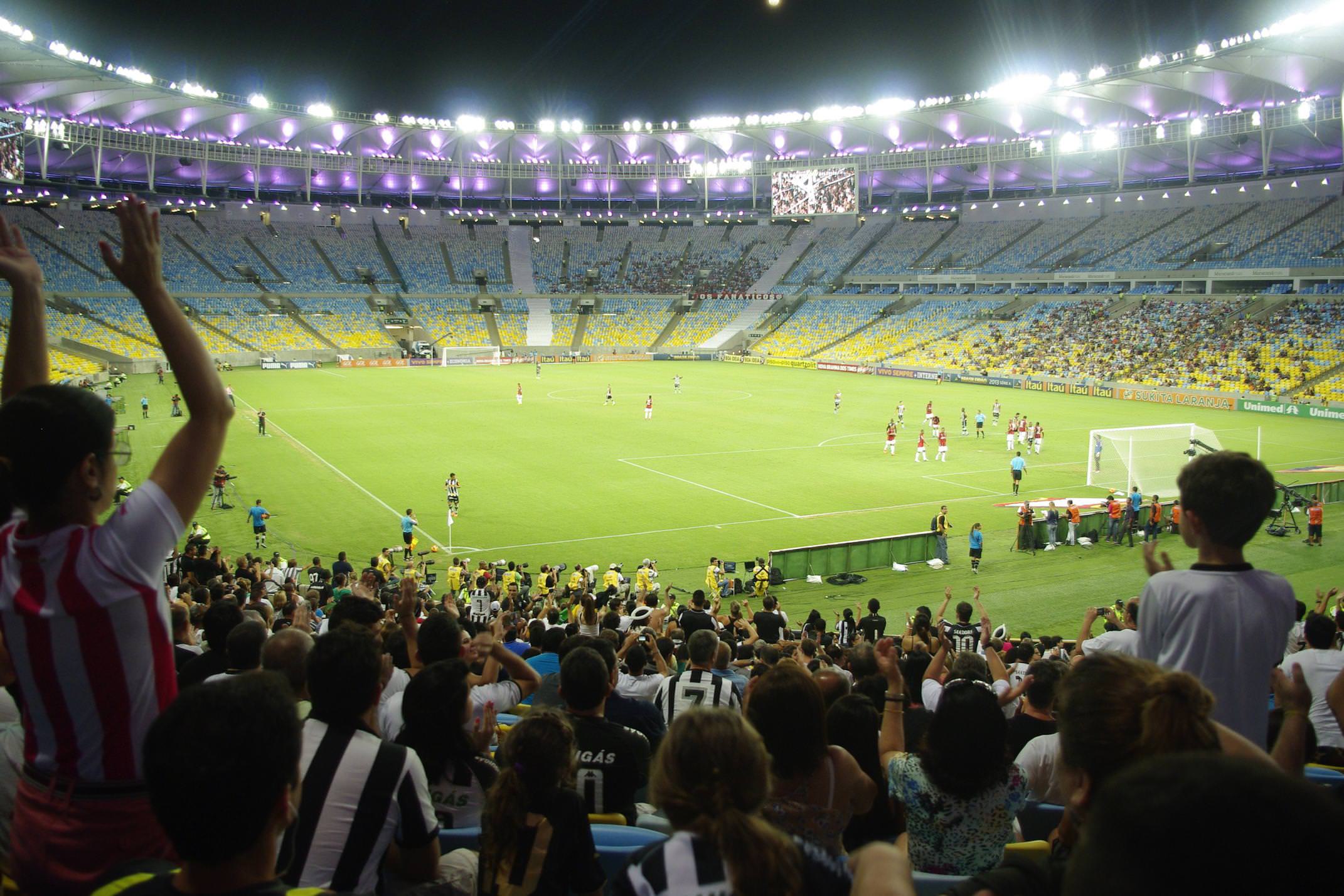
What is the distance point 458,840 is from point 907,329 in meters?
86.6

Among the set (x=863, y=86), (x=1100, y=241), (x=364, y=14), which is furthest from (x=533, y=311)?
(x=1100, y=241)

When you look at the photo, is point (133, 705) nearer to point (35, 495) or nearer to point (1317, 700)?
point (35, 495)

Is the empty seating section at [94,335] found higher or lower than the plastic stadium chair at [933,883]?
higher

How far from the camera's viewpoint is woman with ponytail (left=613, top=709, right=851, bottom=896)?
2910mm

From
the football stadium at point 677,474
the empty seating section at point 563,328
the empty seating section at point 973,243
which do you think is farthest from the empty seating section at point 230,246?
the empty seating section at point 973,243

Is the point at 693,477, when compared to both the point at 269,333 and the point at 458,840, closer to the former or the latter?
the point at 458,840

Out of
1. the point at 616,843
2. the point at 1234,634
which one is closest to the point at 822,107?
the point at 1234,634

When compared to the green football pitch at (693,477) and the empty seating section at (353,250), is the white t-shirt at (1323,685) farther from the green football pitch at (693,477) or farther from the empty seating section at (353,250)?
the empty seating section at (353,250)

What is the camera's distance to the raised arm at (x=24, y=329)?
3.97 meters

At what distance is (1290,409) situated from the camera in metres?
54.0

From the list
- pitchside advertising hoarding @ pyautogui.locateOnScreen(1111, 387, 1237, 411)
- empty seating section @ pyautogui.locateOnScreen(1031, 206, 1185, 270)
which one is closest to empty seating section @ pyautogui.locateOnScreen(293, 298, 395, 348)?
empty seating section @ pyautogui.locateOnScreen(1031, 206, 1185, 270)

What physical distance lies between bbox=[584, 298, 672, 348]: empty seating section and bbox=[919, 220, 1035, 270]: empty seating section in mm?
28477

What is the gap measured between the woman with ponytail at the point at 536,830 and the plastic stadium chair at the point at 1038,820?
119 inches

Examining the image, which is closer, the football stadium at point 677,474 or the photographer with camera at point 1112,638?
the football stadium at point 677,474
